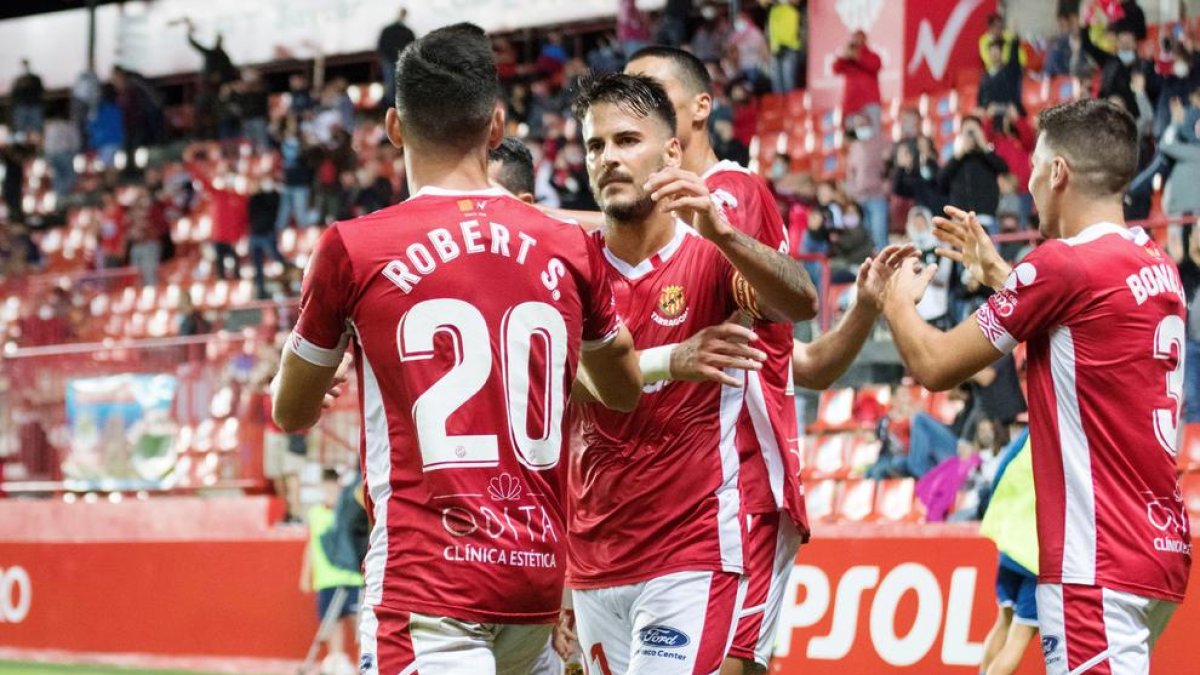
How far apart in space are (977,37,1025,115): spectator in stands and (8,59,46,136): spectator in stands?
18585 millimetres

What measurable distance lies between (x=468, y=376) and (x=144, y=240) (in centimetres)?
2236

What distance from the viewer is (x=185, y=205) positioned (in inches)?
1011

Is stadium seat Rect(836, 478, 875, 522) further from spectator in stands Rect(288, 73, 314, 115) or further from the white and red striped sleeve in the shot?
spectator in stands Rect(288, 73, 314, 115)

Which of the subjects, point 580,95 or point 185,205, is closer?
point 580,95

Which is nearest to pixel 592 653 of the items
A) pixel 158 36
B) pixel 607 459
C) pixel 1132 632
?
pixel 607 459

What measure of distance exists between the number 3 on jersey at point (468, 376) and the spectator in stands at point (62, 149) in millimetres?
25933

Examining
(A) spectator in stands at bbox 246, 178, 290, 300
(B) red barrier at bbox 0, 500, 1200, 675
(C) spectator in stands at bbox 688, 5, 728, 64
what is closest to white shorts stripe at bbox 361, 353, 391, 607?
(B) red barrier at bbox 0, 500, 1200, 675

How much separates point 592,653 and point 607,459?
0.64 meters

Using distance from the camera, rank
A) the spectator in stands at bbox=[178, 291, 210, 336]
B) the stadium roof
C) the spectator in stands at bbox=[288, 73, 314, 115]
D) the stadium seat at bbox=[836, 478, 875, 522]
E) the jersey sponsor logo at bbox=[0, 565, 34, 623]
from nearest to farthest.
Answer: the stadium seat at bbox=[836, 478, 875, 522] → the jersey sponsor logo at bbox=[0, 565, 34, 623] → the spectator in stands at bbox=[178, 291, 210, 336] → the spectator in stands at bbox=[288, 73, 314, 115] → the stadium roof

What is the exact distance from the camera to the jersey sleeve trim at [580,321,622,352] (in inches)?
169

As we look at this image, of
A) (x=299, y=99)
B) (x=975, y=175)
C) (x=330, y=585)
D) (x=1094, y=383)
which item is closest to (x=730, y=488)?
A: (x=1094, y=383)

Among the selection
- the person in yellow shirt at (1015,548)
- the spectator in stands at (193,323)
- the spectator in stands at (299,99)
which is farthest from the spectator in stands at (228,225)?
the person in yellow shirt at (1015,548)

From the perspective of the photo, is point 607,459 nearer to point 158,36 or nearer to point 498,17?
point 498,17

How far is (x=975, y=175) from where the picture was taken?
14.5 meters
